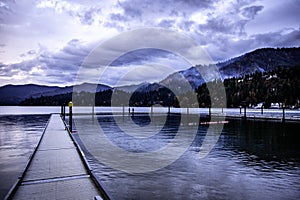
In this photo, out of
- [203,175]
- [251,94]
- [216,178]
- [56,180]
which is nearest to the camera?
[56,180]

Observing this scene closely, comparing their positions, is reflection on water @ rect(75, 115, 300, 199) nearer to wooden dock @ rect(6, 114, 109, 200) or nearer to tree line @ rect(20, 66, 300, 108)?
wooden dock @ rect(6, 114, 109, 200)

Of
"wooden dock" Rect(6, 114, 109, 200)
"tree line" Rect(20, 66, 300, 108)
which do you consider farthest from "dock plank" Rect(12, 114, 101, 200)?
"tree line" Rect(20, 66, 300, 108)

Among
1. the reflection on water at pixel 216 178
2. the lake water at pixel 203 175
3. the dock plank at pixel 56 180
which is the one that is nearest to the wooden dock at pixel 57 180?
the dock plank at pixel 56 180

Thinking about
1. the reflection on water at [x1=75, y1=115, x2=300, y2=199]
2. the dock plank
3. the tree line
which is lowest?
the reflection on water at [x1=75, y1=115, x2=300, y2=199]

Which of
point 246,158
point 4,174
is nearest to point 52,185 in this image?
point 4,174

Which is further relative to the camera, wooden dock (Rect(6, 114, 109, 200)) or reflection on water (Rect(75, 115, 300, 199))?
reflection on water (Rect(75, 115, 300, 199))

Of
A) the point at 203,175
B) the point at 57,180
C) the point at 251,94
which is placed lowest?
the point at 203,175

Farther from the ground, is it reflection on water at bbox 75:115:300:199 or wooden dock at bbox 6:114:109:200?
wooden dock at bbox 6:114:109:200

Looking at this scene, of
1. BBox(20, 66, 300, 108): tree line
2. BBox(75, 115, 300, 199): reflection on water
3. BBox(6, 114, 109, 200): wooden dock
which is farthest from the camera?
BBox(20, 66, 300, 108): tree line

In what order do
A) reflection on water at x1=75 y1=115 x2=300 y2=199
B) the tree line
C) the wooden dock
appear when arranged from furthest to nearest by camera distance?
1. the tree line
2. reflection on water at x1=75 y1=115 x2=300 y2=199
3. the wooden dock

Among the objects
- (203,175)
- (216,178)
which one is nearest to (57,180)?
(203,175)

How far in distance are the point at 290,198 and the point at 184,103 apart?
105 m

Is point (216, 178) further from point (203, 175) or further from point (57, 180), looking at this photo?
point (57, 180)

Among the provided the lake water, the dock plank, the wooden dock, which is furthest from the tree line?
the wooden dock
